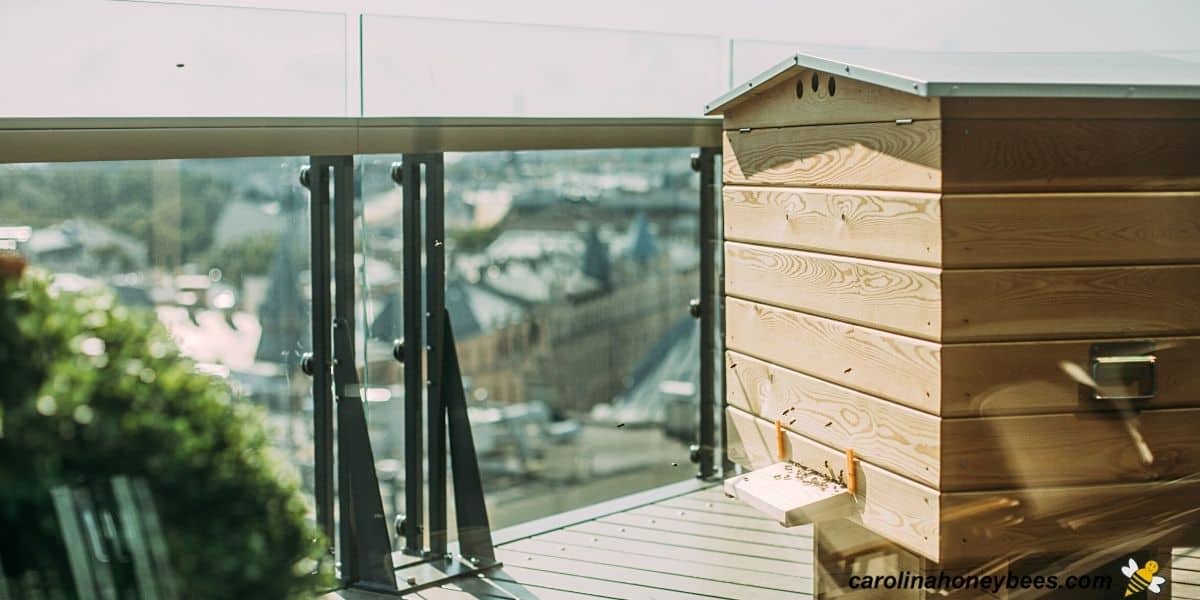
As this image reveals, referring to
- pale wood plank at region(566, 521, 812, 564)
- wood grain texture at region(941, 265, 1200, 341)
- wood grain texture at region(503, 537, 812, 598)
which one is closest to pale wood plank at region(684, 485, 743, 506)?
pale wood plank at region(566, 521, 812, 564)

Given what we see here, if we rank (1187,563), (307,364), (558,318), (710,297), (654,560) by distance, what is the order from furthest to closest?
(558,318)
(710,297)
(654,560)
(307,364)
(1187,563)

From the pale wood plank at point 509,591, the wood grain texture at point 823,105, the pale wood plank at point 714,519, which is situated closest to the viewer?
the wood grain texture at point 823,105

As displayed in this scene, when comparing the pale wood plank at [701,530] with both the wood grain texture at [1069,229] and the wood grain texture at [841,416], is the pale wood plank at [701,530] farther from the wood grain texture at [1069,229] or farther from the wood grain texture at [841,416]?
the wood grain texture at [1069,229]

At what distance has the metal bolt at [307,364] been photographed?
3.07 meters

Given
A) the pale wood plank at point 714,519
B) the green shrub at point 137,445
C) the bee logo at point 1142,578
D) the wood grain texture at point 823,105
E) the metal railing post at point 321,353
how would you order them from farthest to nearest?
the pale wood plank at point 714,519, the metal railing post at point 321,353, the bee logo at point 1142,578, the wood grain texture at point 823,105, the green shrub at point 137,445

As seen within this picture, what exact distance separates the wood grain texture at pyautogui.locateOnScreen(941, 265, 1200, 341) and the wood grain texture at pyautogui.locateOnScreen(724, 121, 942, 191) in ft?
0.78

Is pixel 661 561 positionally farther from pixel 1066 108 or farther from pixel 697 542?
pixel 1066 108

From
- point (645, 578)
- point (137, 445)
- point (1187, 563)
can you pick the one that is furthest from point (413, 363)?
point (1187, 563)

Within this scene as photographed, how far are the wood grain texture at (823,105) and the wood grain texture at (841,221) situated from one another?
17cm

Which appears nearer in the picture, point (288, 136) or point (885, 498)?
point (885, 498)

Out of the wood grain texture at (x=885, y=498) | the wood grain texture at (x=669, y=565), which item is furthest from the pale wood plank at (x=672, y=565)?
the wood grain texture at (x=885, y=498)

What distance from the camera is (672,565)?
3316 mm

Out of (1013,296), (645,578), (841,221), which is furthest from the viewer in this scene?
(645,578)

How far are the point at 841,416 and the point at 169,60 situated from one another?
1749 mm
